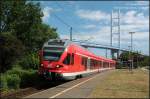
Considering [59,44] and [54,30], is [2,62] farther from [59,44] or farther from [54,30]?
[54,30]

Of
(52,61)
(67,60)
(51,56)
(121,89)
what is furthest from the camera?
(67,60)

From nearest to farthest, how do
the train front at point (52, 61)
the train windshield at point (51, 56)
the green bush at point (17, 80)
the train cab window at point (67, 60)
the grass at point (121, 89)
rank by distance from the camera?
the grass at point (121, 89)
the green bush at point (17, 80)
the train front at point (52, 61)
the train windshield at point (51, 56)
the train cab window at point (67, 60)

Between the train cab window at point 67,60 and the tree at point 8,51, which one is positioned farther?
the train cab window at point 67,60

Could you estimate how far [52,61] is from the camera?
31.8 meters

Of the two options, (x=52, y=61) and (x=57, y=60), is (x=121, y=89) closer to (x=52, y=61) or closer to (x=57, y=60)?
(x=57, y=60)

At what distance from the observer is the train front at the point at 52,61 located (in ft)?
103

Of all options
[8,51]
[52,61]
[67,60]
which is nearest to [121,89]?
[52,61]

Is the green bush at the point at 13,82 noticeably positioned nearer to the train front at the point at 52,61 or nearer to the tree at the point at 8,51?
the tree at the point at 8,51

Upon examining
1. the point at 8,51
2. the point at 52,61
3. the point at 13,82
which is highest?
the point at 8,51

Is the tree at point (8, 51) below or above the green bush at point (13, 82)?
above

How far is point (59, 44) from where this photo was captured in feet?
108

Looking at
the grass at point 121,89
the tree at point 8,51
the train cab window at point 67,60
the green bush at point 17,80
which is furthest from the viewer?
the train cab window at point 67,60

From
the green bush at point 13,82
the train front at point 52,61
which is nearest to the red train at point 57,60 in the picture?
the train front at point 52,61

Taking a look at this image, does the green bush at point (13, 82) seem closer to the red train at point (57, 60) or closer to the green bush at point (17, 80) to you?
the green bush at point (17, 80)
